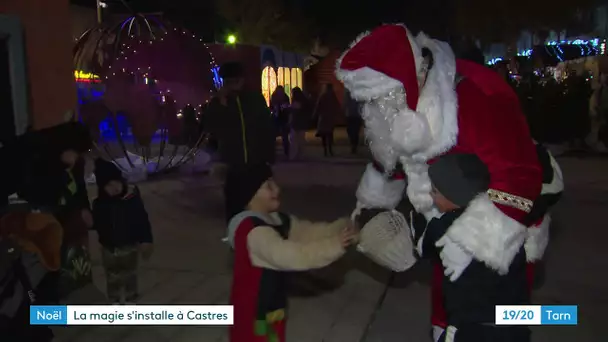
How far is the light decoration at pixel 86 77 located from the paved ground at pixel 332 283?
225 cm

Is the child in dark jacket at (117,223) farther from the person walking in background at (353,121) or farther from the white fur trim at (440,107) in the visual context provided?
the person walking in background at (353,121)

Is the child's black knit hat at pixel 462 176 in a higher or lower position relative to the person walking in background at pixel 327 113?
higher

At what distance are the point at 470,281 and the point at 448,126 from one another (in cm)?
67

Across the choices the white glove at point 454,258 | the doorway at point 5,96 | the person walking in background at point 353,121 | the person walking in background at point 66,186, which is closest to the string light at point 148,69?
the doorway at point 5,96

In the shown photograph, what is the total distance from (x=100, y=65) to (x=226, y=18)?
16.1m

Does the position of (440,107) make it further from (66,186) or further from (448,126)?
(66,186)

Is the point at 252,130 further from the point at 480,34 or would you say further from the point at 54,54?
the point at 480,34

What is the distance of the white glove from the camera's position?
91.9 inches

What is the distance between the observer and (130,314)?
3.55 m

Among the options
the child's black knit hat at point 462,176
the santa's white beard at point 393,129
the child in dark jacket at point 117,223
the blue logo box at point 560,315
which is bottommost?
the blue logo box at point 560,315

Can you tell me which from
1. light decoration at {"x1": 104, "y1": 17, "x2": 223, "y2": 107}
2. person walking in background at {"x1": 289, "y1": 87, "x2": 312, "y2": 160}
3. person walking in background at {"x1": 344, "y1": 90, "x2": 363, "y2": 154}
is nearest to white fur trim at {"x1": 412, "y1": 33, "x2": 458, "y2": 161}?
light decoration at {"x1": 104, "y1": 17, "x2": 223, "y2": 107}

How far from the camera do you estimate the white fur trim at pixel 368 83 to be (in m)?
2.62

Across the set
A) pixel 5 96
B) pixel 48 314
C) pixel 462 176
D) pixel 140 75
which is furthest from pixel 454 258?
pixel 140 75

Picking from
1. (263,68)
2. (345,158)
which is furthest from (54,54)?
(263,68)
